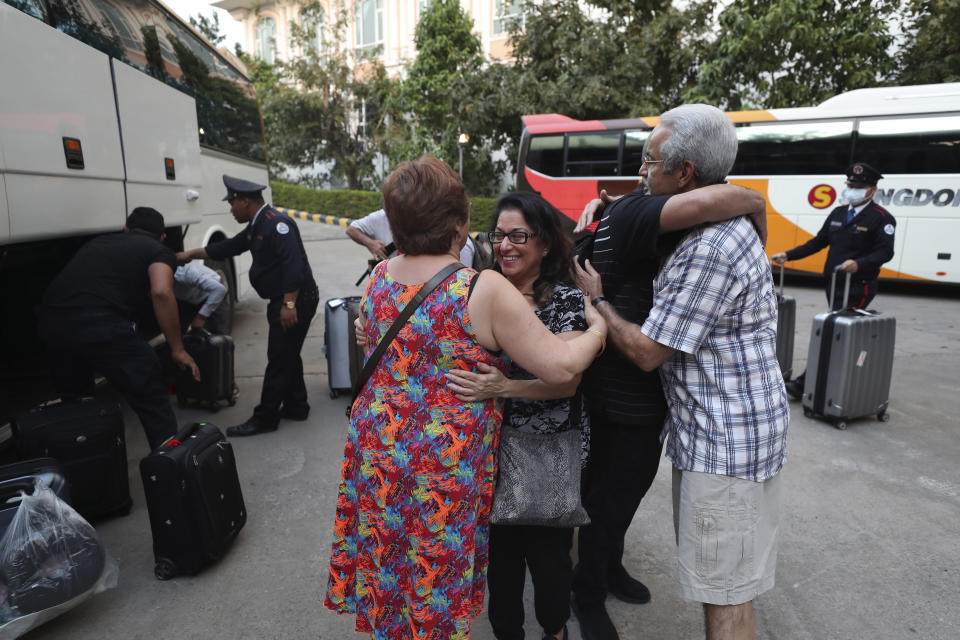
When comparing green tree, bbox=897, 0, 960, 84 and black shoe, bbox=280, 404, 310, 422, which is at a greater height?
green tree, bbox=897, 0, 960, 84

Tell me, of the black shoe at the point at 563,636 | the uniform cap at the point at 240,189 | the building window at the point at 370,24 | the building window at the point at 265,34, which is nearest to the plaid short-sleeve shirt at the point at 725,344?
the black shoe at the point at 563,636

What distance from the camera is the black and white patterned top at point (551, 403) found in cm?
179

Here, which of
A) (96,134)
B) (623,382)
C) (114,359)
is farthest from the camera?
(96,134)

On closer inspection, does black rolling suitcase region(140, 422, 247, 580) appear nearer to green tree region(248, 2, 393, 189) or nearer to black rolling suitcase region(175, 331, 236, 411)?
black rolling suitcase region(175, 331, 236, 411)

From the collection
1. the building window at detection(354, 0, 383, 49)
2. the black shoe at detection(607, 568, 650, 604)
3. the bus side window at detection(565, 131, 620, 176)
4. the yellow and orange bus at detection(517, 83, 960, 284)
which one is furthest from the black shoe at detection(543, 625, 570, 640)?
the building window at detection(354, 0, 383, 49)

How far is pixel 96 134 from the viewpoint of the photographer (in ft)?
12.0

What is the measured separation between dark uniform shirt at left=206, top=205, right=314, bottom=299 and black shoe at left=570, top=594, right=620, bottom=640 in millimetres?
2798

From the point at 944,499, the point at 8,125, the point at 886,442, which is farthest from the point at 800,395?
the point at 8,125

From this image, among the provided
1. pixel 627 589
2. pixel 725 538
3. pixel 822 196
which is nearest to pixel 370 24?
pixel 822 196

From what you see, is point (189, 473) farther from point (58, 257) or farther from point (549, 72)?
point (549, 72)

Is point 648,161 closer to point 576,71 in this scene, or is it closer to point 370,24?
point 576,71

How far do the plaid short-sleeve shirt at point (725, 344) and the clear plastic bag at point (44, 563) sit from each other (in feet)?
7.37

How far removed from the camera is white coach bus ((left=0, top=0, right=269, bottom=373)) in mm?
2917

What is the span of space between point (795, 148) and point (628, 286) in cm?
999
